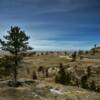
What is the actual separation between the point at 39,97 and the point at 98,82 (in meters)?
41.1

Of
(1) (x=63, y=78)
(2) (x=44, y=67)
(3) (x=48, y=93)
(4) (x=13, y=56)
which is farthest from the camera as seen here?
(2) (x=44, y=67)

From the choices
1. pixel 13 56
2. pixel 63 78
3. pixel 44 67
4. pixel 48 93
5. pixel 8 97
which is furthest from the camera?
pixel 44 67

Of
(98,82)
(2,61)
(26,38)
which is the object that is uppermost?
(26,38)

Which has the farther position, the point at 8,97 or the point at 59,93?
the point at 59,93

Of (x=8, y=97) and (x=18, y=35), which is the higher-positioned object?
(x=18, y=35)

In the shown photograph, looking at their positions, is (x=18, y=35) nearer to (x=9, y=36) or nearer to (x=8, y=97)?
(x=9, y=36)

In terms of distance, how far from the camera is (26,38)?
144 ft

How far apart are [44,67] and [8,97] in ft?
210

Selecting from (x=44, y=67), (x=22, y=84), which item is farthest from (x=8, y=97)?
(x=44, y=67)

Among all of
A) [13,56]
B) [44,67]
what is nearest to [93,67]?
[44,67]

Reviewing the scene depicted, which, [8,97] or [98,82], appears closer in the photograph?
[8,97]

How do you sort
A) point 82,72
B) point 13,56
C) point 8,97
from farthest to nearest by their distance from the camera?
point 82,72
point 13,56
point 8,97

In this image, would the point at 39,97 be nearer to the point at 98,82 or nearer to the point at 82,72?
the point at 98,82

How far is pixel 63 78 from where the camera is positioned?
2603 inches
